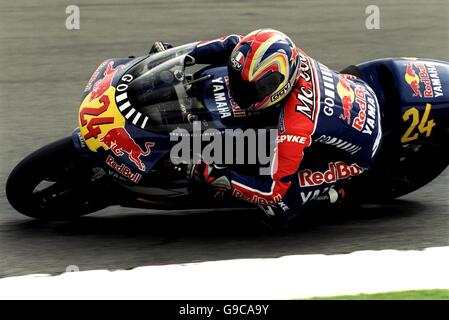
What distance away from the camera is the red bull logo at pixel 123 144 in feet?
21.2

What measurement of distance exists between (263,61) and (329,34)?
629 centimetres

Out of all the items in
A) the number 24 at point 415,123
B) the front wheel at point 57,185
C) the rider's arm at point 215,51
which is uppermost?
the rider's arm at point 215,51

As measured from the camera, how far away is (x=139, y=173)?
6.54 metres

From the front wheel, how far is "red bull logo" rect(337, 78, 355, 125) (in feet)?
5.45

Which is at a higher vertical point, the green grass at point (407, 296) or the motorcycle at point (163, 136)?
the motorcycle at point (163, 136)

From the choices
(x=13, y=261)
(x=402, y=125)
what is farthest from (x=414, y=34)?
(x=13, y=261)

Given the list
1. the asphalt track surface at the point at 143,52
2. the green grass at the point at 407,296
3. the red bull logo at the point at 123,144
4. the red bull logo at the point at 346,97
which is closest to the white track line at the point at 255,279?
the green grass at the point at 407,296

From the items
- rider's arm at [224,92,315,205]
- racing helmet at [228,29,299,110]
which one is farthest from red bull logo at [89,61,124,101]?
rider's arm at [224,92,315,205]

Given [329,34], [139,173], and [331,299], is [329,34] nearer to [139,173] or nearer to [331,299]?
[139,173]

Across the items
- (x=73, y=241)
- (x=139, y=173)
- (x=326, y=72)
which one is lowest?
(x=73, y=241)

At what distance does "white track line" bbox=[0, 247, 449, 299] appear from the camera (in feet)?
18.4

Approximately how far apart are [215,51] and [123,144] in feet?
3.09

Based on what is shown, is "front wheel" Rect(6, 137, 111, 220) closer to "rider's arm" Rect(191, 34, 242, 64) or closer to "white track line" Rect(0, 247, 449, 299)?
"rider's arm" Rect(191, 34, 242, 64)

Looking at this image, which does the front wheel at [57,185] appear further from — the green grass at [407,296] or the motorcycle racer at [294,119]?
the green grass at [407,296]
